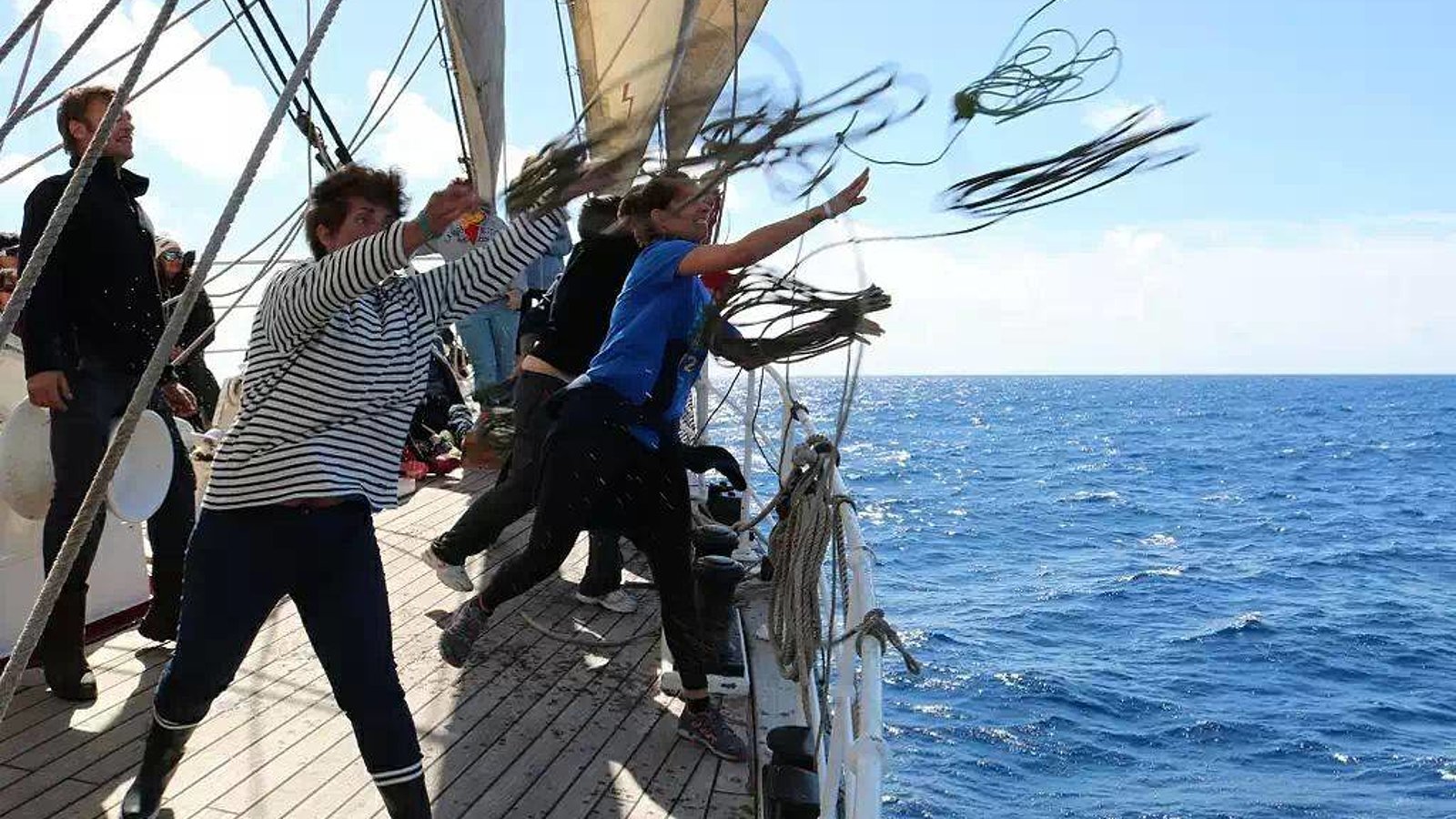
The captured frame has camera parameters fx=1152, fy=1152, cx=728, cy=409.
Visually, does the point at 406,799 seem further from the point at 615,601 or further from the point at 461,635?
the point at 615,601

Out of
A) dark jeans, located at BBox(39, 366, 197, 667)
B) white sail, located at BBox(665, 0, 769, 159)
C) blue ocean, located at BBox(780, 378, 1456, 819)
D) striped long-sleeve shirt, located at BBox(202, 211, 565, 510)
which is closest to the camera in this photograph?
striped long-sleeve shirt, located at BBox(202, 211, 565, 510)

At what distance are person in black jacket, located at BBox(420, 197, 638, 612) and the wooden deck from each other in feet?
1.15

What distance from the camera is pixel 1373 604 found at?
18.4 meters

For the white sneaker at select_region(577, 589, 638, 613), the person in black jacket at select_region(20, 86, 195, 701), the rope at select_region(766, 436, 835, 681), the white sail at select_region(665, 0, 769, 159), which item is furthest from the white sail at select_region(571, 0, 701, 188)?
the white sneaker at select_region(577, 589, 638, 613)

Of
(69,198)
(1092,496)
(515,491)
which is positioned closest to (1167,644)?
(515,491)

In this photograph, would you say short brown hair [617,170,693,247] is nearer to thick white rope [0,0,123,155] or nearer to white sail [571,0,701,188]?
white sail [571,0,701,188]

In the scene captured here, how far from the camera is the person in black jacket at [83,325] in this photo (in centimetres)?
336

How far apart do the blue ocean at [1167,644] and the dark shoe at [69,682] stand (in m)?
2.58

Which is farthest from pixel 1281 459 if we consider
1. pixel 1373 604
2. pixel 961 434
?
pixel 1373 604

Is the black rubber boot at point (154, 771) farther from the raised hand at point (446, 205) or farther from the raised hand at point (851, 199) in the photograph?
the raised hand at point (851, 199)

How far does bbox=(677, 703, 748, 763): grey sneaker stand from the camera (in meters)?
3.39

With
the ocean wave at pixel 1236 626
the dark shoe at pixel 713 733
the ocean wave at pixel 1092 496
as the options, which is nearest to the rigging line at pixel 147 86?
the dark shoe at pixel 713 733

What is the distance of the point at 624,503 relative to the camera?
11.1 feet

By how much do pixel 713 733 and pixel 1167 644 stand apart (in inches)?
494
